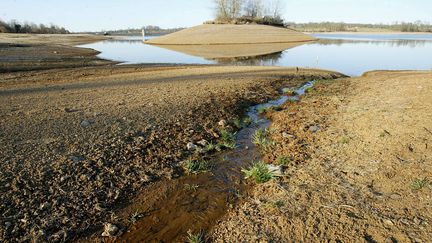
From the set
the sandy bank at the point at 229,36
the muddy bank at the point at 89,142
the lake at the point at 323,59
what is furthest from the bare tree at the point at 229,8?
the muddy bank at the point at 89,142

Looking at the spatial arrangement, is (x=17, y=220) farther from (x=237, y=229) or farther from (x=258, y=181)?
(x=258, y=181)

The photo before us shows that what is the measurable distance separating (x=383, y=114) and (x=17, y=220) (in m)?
6.51

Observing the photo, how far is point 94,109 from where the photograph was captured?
6875mm

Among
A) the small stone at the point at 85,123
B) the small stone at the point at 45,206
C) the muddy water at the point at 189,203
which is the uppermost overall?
the small stone at the point at 85,123

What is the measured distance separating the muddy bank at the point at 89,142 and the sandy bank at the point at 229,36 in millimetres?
33771

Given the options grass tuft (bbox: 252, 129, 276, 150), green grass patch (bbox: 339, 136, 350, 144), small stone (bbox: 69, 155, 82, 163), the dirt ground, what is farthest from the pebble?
small stone (bbox: 69, 155, 82, 163)

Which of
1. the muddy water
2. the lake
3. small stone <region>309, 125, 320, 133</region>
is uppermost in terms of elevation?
the lake

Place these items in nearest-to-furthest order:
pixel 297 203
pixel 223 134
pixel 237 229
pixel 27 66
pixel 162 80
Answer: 1. pixel 237 229
2. pixel 297 203
3. pixel 223 134
4. pixel 162 80
5. pixel 27 66

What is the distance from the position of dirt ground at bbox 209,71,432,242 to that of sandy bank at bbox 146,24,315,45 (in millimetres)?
37666

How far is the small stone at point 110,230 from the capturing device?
10.4ft

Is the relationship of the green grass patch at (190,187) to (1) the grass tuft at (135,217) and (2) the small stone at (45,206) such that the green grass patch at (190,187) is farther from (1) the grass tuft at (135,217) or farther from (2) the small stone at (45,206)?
(2) the small stone at (45,206)

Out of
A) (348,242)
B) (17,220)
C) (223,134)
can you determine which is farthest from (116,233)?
(223,134)

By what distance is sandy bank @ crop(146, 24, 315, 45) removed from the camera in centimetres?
4225

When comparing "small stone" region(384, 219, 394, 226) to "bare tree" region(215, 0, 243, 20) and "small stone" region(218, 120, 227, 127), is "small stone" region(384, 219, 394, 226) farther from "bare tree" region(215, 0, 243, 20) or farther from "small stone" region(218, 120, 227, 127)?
"bare tree" region(215, 0, 243, 20)
